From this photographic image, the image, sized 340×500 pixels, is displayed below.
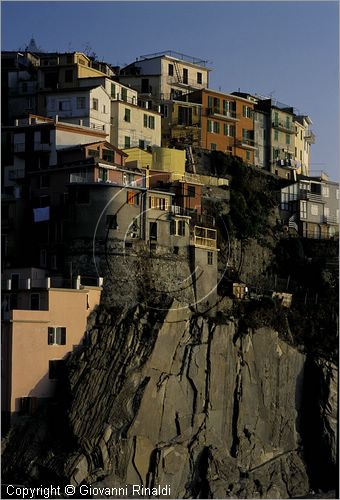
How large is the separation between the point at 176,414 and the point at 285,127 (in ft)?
78.8

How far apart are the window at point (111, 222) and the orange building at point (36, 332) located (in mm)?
2381

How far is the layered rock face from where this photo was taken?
161 ft

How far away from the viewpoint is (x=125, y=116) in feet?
206

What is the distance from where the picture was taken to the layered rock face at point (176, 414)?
49062 millimetres

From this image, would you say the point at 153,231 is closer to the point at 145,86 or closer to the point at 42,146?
the point at 42,146

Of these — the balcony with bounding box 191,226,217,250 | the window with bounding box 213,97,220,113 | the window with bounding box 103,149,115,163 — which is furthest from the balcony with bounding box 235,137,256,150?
the window with bounding box 103,149,115,163

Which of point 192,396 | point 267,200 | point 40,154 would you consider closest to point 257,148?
point 267,200

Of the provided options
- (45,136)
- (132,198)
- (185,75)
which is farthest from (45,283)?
(185,75)

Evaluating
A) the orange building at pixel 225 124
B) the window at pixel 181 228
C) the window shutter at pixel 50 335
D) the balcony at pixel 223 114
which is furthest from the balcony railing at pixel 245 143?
the window shutter at pixel 50 335

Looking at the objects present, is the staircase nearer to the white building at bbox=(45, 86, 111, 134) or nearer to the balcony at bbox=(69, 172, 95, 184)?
the white building at bbox=(45, 86, 111, 134)

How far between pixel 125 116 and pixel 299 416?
49.3ft

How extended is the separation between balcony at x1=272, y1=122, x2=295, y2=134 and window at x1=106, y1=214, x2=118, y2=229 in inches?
751

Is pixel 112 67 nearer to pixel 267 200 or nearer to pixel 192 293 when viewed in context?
pixel 267 200

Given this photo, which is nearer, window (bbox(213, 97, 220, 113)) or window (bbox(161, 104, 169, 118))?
window (bbox(161, 104, 169, 118))
